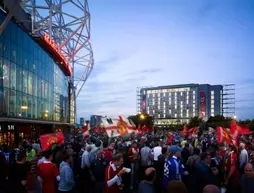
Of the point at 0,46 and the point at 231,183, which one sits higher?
the point at 0,46

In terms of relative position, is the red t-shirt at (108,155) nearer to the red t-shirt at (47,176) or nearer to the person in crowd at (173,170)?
the person in crowd at (173,170)

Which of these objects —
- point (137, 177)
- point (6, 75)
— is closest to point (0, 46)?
point (6, 75)

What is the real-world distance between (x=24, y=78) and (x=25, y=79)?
382 mm

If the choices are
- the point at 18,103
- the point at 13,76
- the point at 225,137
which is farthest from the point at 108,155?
the point at 18,103

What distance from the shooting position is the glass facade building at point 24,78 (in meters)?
30.0

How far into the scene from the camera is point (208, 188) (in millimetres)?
4781

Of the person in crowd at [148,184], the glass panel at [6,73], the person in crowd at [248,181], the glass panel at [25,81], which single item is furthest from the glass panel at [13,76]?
the person in crowd at [148,184]

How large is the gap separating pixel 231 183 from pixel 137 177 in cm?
597

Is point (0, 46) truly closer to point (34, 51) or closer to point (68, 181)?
point (34, 51)

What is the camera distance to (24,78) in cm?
3559

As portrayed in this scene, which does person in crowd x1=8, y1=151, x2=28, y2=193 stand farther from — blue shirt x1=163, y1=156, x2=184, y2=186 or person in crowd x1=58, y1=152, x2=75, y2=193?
blue shirt x1=163, y1=156, x2=184, y2=186

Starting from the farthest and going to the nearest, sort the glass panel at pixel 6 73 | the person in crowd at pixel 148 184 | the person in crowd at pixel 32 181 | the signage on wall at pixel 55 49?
→ the signage on wall at pixel 55 49
the glass panel at pixel 6 73
the person in crowd at pixel 32 181
the person in crowd at pixel 148 184

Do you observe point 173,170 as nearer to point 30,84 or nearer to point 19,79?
point 19,79

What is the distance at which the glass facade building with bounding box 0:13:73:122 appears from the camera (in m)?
30.0
